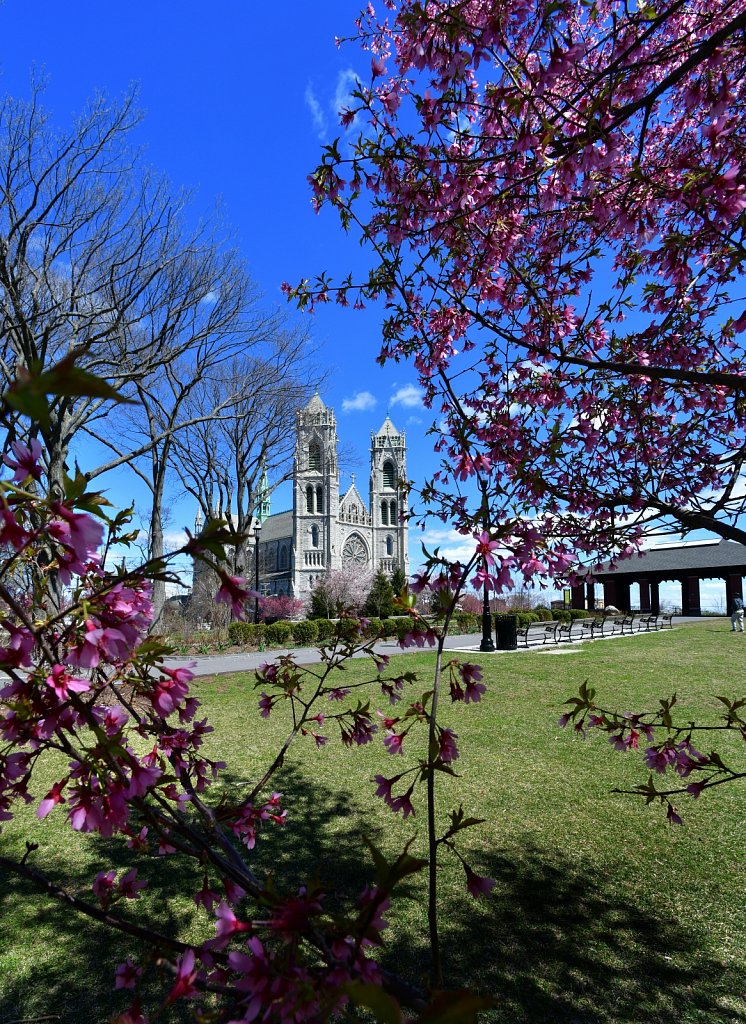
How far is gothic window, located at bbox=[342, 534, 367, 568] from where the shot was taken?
73.1 metres

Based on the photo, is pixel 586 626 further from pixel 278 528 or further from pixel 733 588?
pixel 278 528

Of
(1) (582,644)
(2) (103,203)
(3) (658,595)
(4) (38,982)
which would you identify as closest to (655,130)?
(4) (38,982)

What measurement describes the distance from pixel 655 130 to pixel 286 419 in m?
20.3

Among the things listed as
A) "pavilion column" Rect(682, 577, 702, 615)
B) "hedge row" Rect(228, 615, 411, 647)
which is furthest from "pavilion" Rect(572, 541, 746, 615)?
"hedge row" Rect(228, 615, 411, 647)

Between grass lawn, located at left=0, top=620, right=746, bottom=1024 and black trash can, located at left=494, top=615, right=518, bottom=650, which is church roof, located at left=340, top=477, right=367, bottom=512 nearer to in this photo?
black trash can, located at left=494, top=615, right=518, bottom=650

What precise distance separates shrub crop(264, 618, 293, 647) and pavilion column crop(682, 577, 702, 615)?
28.5 meters

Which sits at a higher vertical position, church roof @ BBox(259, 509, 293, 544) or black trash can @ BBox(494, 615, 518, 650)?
church roof @ BBox(259, 509, 293, 544)

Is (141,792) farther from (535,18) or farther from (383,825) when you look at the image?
(383,825)

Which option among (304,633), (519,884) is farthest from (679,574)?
(519,884)

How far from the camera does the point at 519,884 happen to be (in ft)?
14.2

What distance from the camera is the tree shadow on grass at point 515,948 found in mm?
3029

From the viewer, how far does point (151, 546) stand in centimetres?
1734

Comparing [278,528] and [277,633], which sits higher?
[278,528]

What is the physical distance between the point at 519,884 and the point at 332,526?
6616cm
